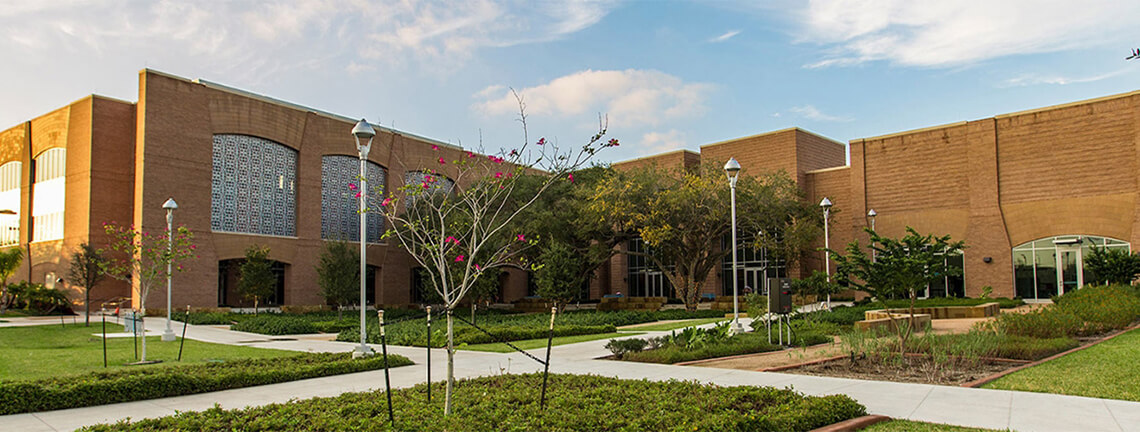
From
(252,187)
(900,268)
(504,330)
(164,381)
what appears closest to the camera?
(164,381)

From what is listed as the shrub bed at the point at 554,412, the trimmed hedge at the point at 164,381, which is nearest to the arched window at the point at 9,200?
the trimmed hedge at the point at 164,381

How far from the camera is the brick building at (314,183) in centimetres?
3597

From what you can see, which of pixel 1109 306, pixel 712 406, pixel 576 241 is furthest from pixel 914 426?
pixel 576 241

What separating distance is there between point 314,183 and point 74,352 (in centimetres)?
2682

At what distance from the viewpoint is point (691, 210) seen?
3600 cm

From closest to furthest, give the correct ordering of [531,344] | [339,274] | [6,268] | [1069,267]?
[531,344], [1069,267], [6,268], [339,274]

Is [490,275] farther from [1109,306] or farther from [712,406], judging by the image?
[712,406]

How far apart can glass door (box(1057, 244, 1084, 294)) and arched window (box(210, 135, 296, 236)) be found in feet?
135

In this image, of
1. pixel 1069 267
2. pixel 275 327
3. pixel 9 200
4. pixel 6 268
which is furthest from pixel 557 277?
pixel 9 200

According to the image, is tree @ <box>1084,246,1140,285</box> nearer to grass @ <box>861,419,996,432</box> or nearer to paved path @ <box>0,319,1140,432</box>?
paved path @ <box>0,319,1140,432</box>

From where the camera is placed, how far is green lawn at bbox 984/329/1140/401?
9180 mm

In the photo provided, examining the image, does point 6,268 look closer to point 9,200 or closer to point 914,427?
point 9,200

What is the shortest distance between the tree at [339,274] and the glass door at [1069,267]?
118ft

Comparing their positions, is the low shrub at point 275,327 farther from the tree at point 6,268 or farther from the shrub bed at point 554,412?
the tree at point 6,268
